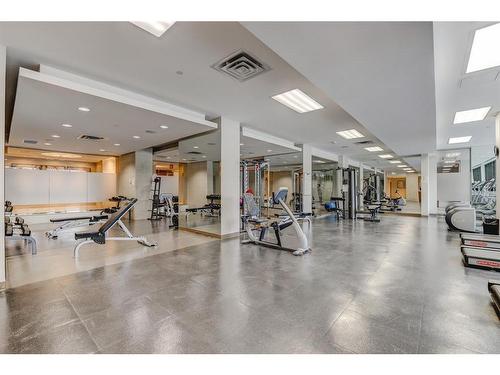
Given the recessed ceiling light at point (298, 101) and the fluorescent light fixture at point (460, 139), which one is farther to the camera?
the fluorescent light fixture at point (460, 139)

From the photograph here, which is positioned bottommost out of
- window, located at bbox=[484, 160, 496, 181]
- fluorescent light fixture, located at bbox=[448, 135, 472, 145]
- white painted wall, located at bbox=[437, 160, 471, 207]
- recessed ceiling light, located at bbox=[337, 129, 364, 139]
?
white painted wall, located at bbox=[437, 160, 471, 207]

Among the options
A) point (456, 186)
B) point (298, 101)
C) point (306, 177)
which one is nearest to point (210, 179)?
point (306, 177)

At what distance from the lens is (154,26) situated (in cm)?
249

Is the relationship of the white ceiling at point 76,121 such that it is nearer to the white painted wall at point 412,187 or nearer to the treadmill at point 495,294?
the treadmill at point 495,294

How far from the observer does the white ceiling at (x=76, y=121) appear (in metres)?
3.65

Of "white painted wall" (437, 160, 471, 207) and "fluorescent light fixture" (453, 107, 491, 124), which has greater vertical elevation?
"fluorescent light fixture" (453, 107, 491, 124)

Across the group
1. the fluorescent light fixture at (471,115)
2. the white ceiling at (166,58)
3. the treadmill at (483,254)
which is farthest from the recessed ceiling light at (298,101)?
the treadmill at (483,254)

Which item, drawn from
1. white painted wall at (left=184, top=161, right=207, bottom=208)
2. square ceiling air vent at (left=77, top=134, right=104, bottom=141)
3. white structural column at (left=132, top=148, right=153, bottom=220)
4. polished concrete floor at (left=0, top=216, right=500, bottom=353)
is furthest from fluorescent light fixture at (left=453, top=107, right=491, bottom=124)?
white structural column at (left=132, top=148, right=153, bottom=220)

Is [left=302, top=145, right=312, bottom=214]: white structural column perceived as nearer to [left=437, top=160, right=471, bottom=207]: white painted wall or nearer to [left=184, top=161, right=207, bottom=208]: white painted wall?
[left=184, top=161, right=207, bottom=208]: white painted wall

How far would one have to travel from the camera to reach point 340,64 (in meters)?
2.65

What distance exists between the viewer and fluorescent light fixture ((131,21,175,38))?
244 cm

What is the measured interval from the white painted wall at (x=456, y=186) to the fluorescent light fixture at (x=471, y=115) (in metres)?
6.03

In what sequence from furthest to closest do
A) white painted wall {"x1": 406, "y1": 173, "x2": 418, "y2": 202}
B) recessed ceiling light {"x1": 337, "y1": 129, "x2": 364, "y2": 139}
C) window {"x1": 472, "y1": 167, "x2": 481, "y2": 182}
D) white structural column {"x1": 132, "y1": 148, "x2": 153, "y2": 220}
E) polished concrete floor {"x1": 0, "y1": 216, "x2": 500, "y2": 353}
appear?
white painted wall {"x1": 406, "y1": 173, "x2": 418, "y2": 202}
window {"x1": 472, "y1": 167, "x2": 481, "y2": 182}
white structural column {"x1": 132, "y1": 148, "x2": 153, "y2": 220}
recessed ceiling light {"x1": 337, "y1": 129, "x2": 364, "y2": 139}
polished concrete floor {"x1": 0, "y1": 216, "x2": 500, "y2": 353}

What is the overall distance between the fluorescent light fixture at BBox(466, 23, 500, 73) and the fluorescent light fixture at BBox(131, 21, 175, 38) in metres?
3.37
